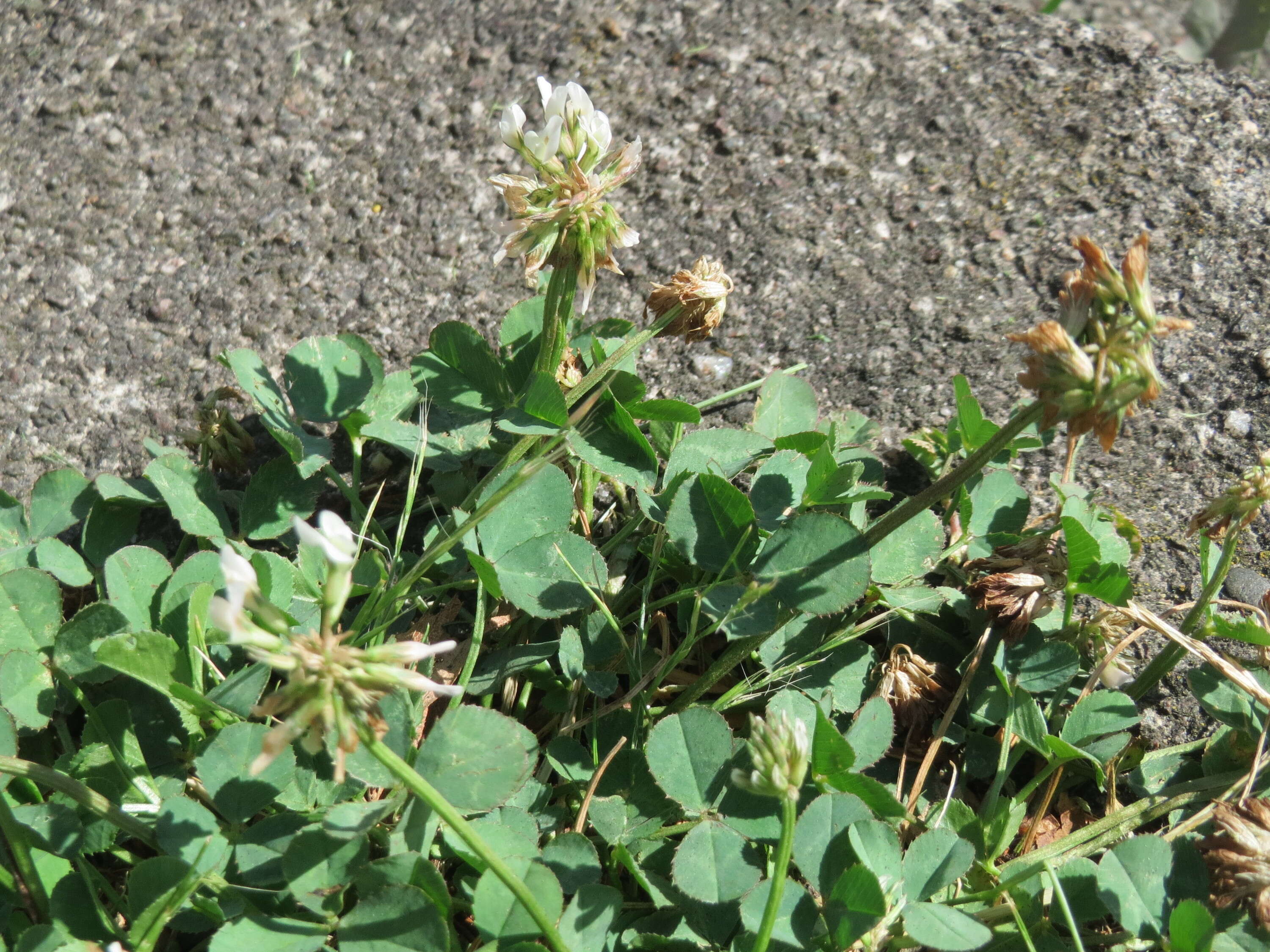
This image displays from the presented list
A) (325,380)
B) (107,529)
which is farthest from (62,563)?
(325,380)

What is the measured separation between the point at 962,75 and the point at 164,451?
6.43ft

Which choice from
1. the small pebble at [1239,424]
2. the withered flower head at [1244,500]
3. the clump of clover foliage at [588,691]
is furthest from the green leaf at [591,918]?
the small pebble at [1239,424]

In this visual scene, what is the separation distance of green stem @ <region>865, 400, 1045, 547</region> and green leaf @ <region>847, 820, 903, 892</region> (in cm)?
43

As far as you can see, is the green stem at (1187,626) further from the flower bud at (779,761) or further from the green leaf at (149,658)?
the green leaf at (149,658)

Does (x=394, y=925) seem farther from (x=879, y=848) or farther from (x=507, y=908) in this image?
(x=879, y=848)

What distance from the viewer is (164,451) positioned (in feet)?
6.29

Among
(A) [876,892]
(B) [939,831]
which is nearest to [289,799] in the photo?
(A) [876,892]

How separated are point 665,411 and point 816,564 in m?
0.41

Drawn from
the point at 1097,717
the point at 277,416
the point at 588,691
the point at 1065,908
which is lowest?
the point at 588,691

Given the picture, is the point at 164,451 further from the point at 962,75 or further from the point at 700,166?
the point at 962,75

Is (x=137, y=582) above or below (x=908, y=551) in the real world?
below

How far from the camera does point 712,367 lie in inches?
84.5

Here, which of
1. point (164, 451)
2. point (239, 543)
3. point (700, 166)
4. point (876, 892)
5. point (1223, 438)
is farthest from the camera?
point (700, 166)

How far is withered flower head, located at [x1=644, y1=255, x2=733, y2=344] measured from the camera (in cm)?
180
